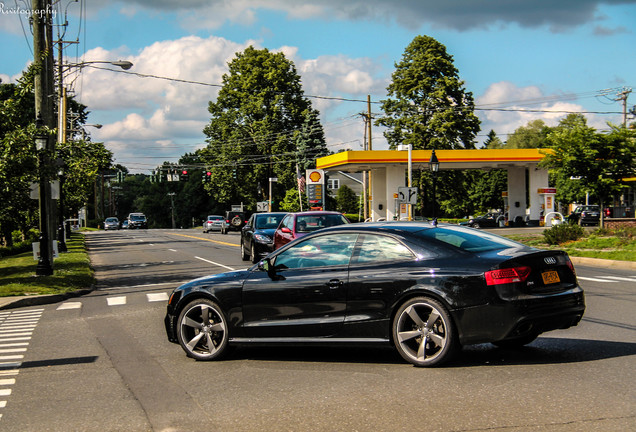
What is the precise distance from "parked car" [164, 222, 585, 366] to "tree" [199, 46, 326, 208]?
208 ft

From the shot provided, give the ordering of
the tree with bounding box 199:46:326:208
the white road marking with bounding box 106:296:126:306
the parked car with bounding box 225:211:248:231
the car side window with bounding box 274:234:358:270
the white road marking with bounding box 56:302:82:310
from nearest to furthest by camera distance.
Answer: the car side window with bounding box 274:234:358:270
the white road marking with bounding box 56:302:82:310
the white road marking with bounding box 106:296:126:306
the parked car with bounding box 225:211:248:231
the tree with bounding box 199:46:326:208

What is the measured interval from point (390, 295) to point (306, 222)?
1194cm

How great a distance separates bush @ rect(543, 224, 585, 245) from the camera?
27.9m

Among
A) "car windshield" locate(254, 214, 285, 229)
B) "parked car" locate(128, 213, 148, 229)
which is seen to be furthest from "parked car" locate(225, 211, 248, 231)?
"car windshield" locate(254, 214, 285, 229)

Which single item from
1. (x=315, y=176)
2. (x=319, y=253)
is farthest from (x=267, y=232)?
(x=315, y=176)

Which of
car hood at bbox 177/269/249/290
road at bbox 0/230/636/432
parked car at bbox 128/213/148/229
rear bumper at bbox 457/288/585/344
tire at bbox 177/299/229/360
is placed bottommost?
parked car at bbox 128/213/148/229

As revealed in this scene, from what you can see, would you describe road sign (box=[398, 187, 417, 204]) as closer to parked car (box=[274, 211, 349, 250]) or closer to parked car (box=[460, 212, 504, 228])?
parked car (box=[274, 211, 349, 250])

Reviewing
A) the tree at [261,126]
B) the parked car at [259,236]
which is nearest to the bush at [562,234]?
the parked car at [259,236]

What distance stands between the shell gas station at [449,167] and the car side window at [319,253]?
144 ft

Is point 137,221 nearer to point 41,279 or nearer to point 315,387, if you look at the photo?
point 41,279

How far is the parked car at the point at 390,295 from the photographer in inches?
260

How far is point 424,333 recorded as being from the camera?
684 cm

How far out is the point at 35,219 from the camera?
37906mm

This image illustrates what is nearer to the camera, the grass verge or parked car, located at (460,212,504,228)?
the grass verge
